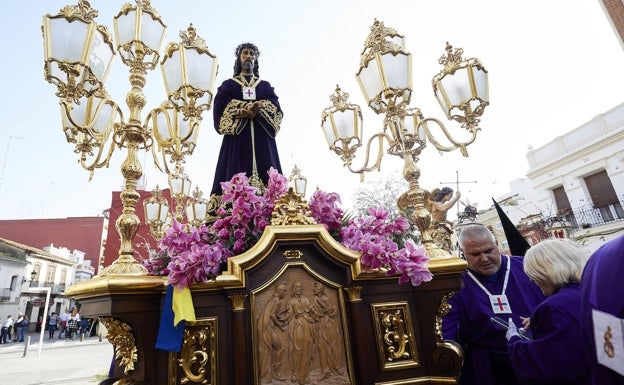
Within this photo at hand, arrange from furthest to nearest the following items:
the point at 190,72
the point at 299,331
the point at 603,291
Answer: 1. the point at 190,72
2. the point at 299,331
3. the point at 603,291

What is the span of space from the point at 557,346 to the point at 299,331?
60.5 inches

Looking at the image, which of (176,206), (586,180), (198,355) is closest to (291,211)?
(198,355)

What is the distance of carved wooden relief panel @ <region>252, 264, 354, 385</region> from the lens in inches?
70.2

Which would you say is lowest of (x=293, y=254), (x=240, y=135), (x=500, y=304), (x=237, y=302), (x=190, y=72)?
(x=500, y=304)

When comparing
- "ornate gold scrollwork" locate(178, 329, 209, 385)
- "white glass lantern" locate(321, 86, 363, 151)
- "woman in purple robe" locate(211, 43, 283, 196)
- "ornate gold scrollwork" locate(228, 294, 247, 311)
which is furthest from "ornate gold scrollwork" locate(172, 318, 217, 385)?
"white glass lantern" locate(321, 86, 363, 151)

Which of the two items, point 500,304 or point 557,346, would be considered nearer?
point 557,346

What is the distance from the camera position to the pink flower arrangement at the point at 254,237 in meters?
1.97

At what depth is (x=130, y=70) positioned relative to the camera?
271 centimetres

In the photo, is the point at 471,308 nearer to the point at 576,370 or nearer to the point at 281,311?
the point at 576,370

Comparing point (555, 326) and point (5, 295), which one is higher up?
point (5, 295)

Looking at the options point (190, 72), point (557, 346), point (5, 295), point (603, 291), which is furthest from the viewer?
point (5, 295)

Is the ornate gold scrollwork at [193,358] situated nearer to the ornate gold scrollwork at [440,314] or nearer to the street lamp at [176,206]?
the ornate gold scrollwork at [440,314]

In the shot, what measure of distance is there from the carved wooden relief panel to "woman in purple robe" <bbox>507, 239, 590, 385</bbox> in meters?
1.18

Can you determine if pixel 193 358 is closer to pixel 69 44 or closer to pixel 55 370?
pixel 69 44
